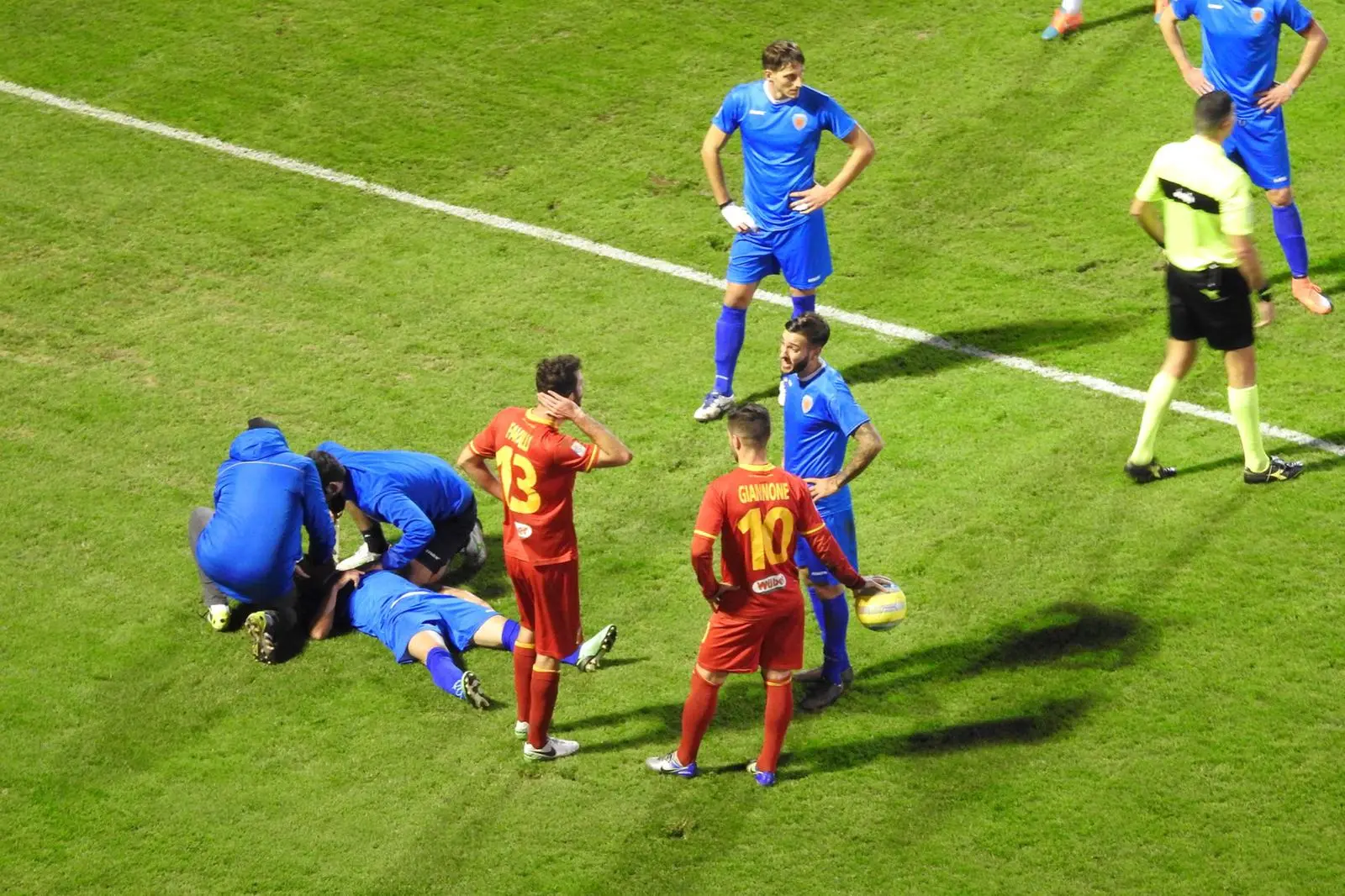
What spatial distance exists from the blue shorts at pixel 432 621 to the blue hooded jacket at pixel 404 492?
1.21ft

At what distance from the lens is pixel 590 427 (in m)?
7.89

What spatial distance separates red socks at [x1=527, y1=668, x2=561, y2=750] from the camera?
26.5 ft

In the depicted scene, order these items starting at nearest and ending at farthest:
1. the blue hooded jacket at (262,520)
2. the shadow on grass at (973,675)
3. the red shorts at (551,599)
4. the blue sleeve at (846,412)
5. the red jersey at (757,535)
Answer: the red jersey at (757,535) < the red shorts at (551,599) < the blue sleeve at (846,412) < the shadow on grass at (973,675) < the blue hooded jacket at (262,520)

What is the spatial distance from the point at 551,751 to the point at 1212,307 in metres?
4.81

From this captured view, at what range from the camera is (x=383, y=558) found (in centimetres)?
967

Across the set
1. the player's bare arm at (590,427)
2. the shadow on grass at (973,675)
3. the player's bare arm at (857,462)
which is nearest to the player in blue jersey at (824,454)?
the player's bare arm at (857,462)

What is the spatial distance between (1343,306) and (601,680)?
6774 millimetres

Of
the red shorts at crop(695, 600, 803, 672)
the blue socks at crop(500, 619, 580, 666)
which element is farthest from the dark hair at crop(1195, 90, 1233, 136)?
the blue socks at crop(500, 619, 580, 666)

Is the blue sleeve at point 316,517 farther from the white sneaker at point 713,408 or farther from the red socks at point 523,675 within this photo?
the white sneaker at point 713,408

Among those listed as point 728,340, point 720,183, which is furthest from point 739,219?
point 728,340

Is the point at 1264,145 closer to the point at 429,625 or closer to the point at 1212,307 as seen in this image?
the point at 1212,307

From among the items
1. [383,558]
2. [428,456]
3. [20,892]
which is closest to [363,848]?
[20,892]

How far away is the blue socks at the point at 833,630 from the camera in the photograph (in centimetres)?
853

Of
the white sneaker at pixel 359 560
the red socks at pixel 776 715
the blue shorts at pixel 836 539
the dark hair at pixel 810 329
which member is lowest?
the white sneaker at pixel 359 560
